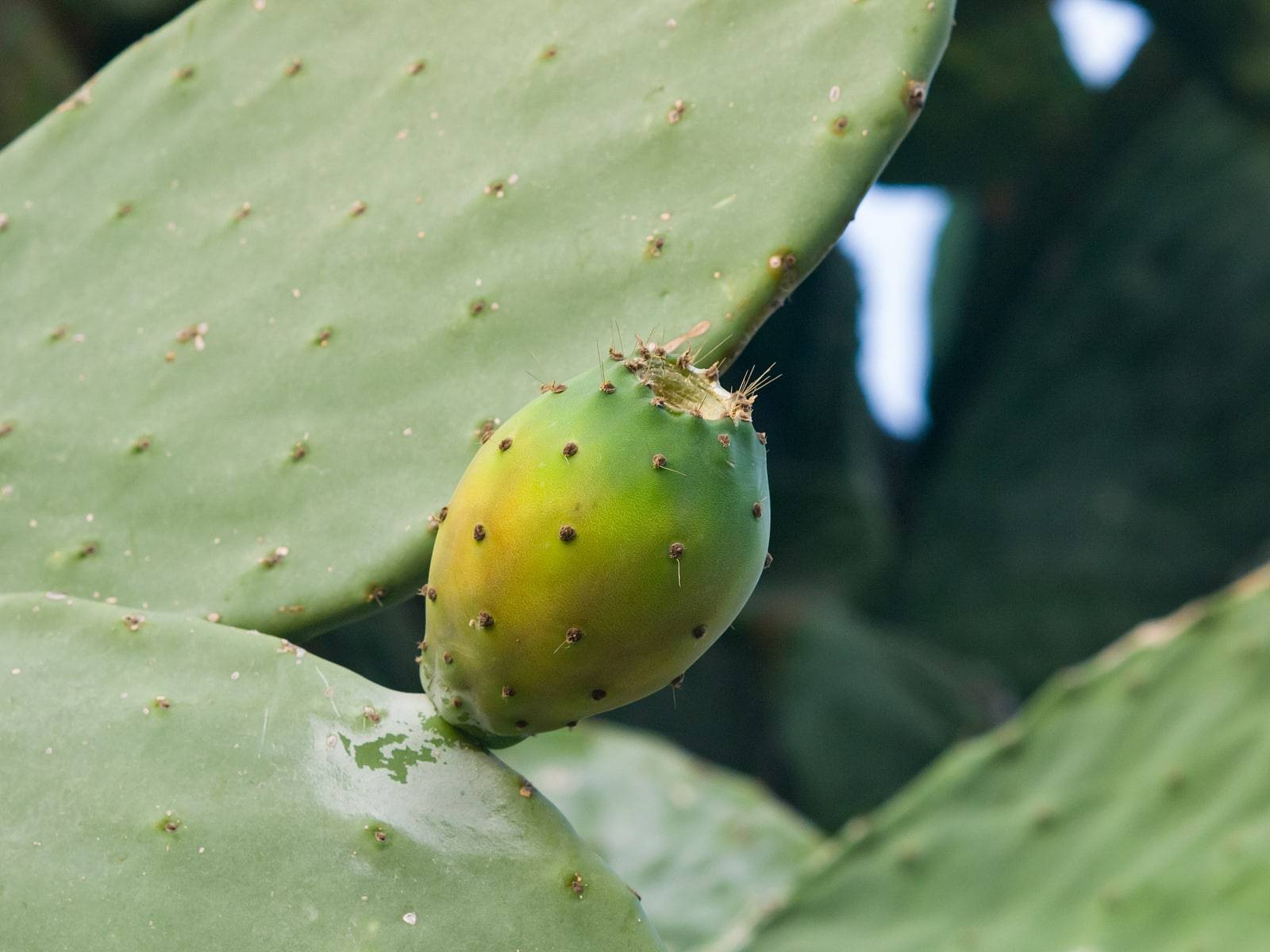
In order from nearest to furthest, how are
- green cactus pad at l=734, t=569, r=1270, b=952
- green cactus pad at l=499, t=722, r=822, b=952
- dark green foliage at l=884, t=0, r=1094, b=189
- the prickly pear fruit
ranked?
the prickly pear fruit, green cactus pad at l=734, t=569, r=1270, b=952, green cactus pad at l=499, t=722, r=822, b=952, dark green foliage at l=884, t=0, r=1094, b=189

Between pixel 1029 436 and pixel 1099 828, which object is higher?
pixel 1099 828

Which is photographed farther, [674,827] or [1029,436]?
[1029,436]

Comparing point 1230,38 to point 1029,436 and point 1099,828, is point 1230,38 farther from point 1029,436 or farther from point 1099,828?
point 1099,828

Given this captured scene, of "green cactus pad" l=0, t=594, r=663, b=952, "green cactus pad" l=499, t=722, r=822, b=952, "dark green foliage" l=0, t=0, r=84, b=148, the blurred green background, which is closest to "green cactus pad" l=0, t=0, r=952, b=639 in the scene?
"green cactus pad" l=0, t=594, r=663, b=952

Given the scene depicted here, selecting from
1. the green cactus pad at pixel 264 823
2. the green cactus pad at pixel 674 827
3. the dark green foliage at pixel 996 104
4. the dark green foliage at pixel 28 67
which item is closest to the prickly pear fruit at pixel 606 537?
the green cactus pad at pixel 264 823

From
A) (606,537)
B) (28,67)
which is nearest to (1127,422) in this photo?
(28,67)

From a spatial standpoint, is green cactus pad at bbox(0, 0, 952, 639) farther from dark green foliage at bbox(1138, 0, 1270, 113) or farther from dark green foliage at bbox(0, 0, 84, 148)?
dark green foliage at bbox(1138, 0, 1270, 113)

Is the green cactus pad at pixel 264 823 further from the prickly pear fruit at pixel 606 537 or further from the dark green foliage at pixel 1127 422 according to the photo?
the dark green foliage at pixel 1127 422
